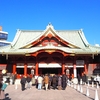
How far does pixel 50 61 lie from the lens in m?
31.3

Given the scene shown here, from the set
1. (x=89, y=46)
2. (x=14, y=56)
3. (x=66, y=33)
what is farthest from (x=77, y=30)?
(x=14, y=56)

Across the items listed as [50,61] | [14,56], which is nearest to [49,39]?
[50,61]

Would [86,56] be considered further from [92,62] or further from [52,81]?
[52,81]

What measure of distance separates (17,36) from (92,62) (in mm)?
16153

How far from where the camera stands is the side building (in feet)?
97.6

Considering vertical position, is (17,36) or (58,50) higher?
(17,36)

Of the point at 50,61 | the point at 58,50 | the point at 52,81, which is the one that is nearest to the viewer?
the point at 52,81

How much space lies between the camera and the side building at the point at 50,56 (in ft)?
97.6

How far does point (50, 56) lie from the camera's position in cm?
3130

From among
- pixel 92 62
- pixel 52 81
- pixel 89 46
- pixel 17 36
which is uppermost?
pixel 17 36

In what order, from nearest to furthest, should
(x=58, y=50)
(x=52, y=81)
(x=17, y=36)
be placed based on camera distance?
(x=52, y=81) → (x=58, y=50) → (x=17, y=36)

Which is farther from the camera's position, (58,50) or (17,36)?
(17,36)

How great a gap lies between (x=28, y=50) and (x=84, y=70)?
1009cm

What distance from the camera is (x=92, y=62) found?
32656 millimetres
